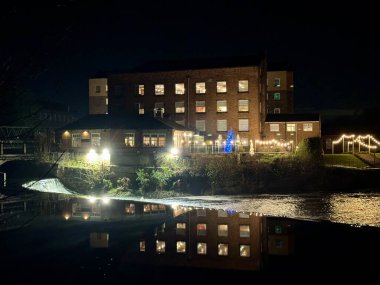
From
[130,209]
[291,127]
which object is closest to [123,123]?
[291,127]

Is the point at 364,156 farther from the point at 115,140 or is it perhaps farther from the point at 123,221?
the point at 123,221

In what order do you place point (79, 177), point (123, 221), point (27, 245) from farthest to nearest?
point (79, 177) < point (123, 221) < point (27, 245)

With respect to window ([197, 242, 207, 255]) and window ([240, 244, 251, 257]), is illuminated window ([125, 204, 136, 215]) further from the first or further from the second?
window ([240, 244, 251, 257])

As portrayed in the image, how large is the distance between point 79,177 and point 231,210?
14739 mm

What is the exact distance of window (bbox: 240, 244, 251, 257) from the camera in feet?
39.0

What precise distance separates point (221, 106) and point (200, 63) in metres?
6.22

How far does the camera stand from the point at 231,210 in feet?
68.7

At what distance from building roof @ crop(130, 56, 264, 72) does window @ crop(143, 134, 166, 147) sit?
421 inches

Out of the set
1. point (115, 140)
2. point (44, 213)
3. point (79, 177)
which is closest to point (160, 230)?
point (44, 213)

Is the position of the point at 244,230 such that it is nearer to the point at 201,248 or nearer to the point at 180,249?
the point at 201,248

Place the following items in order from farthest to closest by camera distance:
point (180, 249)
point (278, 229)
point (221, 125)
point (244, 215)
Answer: point (221, 125) < point (244, 215) < point (278, 229) < point (180, 249)

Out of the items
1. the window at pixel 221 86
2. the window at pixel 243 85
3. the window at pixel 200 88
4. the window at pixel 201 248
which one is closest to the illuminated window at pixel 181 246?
the window at pixel 201 248

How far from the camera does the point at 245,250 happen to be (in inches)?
484

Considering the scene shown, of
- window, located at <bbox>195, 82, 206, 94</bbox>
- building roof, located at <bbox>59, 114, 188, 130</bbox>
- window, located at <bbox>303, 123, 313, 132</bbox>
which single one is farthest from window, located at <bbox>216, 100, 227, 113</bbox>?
window, located at <bbox>303, 123, 313, 132</bbox>
